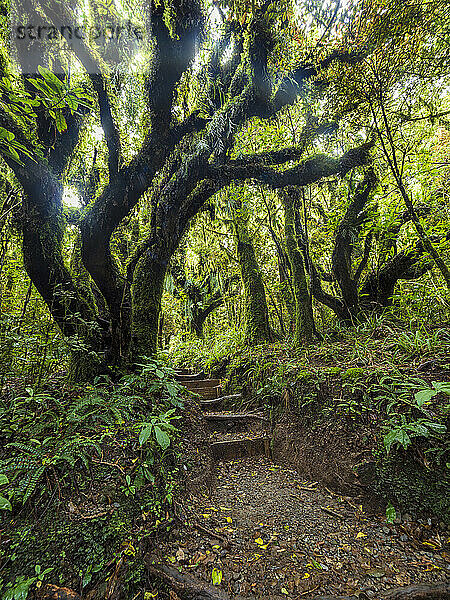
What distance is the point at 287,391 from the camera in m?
4.35

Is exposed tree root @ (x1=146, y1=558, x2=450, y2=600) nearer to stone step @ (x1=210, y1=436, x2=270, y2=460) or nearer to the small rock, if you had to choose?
the small rock

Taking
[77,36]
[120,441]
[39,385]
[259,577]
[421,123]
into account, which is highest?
[77,36]

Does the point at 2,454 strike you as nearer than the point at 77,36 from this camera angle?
Yes

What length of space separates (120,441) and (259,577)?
1.56m

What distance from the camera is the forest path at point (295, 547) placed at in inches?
74.9

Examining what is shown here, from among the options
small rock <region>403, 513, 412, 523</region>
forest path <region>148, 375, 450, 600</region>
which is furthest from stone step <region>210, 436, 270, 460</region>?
small rock <region>403, 513, 412, 523</region>

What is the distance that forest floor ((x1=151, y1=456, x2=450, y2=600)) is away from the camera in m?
1.92

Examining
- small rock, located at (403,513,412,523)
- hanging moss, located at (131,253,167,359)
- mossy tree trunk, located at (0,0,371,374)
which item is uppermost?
mossy tree trunk, located at (0,0,371,374)

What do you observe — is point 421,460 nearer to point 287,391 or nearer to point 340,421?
point 340,421

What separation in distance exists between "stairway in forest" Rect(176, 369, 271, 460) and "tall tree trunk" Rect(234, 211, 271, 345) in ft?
5.42

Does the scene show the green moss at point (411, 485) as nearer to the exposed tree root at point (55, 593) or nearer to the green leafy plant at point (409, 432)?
the green leafy plant at point (409, 432)

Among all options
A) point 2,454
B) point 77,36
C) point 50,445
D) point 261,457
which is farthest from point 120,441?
point 77,36

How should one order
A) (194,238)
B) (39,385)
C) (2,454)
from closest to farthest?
(2,454)
(39,385)
(194,238)

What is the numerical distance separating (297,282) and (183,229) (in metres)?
3.06
